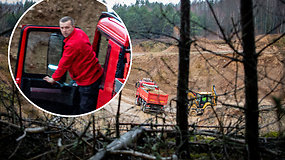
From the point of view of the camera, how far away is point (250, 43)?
1612 millimetres

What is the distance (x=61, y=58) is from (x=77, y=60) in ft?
0.78

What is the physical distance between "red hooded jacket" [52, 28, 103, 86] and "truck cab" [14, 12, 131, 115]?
0.13 metres

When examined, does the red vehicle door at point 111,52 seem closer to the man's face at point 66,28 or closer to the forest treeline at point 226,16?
the man's face at point 66,28

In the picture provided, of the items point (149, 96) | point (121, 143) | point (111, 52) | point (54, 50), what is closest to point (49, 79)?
point (54, 50)

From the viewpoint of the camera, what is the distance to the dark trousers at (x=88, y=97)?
3.48m

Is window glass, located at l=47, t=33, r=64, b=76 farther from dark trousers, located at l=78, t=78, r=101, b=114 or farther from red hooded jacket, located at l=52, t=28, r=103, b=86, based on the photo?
dark trousers, located at l=78, t=78, r=101, b=114

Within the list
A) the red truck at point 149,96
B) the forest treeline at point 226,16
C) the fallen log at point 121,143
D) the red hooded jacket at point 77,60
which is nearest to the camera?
the forest treeline at point 226,16

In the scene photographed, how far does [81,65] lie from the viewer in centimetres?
318

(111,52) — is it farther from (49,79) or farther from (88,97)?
(49,79)

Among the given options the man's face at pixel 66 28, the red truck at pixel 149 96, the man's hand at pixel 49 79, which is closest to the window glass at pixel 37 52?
the man's hand at pixel 49 79

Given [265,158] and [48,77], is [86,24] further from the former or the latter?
[265,158]

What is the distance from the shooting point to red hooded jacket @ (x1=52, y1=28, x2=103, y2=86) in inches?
121

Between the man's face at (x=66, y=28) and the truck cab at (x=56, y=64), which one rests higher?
the man's face at (x=66, y=28)

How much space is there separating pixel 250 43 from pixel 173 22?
66cm
